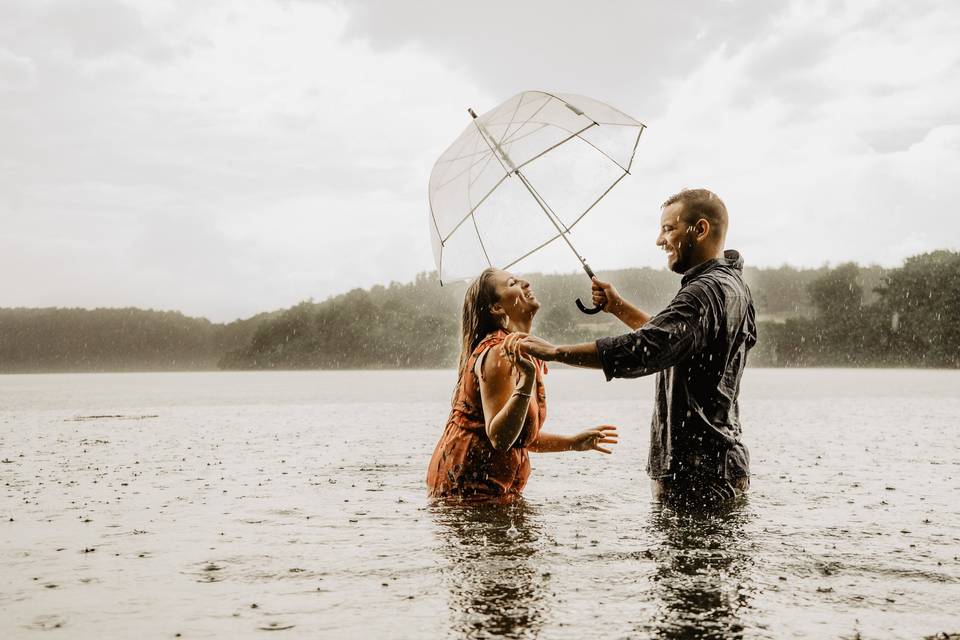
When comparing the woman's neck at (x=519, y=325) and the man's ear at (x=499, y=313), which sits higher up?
the man's ear at (x=499, y=313)

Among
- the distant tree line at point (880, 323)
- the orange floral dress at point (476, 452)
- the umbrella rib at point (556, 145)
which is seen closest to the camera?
the orange floral dress at point (476, 452)

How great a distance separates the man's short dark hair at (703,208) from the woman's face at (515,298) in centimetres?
138

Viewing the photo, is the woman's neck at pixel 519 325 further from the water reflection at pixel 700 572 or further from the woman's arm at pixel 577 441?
the water reflection at pixel 700 572

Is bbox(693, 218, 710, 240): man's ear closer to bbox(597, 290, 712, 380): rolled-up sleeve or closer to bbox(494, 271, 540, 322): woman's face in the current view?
bbox(597, 290, 712, 380): rolled-up sleeve

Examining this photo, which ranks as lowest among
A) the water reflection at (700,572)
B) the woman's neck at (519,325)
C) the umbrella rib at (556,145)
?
the water reflection at (700,572)

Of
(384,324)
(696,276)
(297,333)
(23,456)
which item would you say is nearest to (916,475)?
(696,276)

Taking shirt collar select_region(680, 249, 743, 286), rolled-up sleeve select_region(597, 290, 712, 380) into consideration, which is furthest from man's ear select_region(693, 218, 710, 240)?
rolled-up sleeve select_region(597, 290, 712, 380)

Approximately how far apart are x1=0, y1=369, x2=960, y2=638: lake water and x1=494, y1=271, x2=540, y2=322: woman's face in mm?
1575

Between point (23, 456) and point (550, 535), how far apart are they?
11.1 metres

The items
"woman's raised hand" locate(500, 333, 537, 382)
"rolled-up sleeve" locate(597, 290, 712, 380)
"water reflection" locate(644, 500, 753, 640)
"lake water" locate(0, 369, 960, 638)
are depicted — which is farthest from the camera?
"woman's raised hand" locate(500, 333, 537, 382)

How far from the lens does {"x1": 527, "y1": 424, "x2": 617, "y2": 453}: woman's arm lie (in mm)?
6633

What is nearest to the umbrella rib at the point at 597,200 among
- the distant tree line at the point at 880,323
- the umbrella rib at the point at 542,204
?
the umbrella rib at the point at 542,204

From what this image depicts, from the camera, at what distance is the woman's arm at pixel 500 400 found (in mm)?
5854

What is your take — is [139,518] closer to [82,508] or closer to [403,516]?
[82,508]
